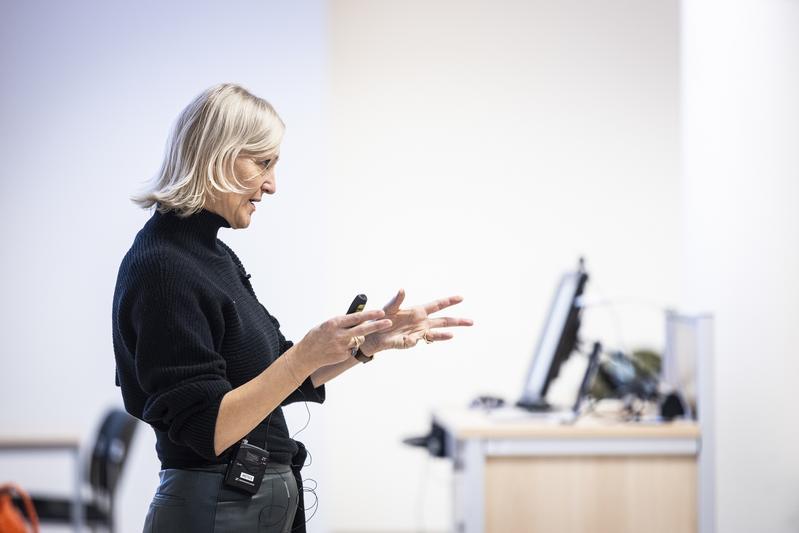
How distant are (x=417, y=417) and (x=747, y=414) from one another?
2.27 m

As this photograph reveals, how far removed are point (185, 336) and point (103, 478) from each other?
240 centimetres

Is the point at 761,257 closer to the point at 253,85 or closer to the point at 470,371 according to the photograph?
the point at 253,85

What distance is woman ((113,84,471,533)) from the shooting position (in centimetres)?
127

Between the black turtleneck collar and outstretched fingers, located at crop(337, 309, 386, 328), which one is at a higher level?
the black turtleneck collar

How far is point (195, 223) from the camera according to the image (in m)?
1.39

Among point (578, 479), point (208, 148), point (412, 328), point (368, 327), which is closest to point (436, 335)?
point (412, 328)

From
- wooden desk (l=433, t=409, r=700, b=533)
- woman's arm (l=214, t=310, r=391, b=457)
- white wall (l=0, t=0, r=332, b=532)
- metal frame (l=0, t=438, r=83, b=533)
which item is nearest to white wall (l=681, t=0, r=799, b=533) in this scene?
wooden desk (l=433, t=409, r=700, b=533)

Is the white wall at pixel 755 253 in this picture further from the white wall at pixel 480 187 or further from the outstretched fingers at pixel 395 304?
the white wall at pixel 480 187

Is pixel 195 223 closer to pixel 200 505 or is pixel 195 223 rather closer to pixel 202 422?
pixel 202 422

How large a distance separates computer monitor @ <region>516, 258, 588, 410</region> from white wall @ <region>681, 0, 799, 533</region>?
0.42 m

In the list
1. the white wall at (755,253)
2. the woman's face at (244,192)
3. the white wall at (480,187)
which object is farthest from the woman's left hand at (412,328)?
the white wall at (480,187)

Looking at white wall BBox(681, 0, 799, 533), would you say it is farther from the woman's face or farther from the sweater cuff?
the sweater cuff

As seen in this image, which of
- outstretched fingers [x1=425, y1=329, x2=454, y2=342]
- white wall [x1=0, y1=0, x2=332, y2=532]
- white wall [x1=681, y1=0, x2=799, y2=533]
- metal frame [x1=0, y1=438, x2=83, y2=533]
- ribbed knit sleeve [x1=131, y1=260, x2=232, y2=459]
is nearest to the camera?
ribbed knit sleeve [x1=131, y1=260, x2=232, y2=459]

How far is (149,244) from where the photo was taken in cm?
133
